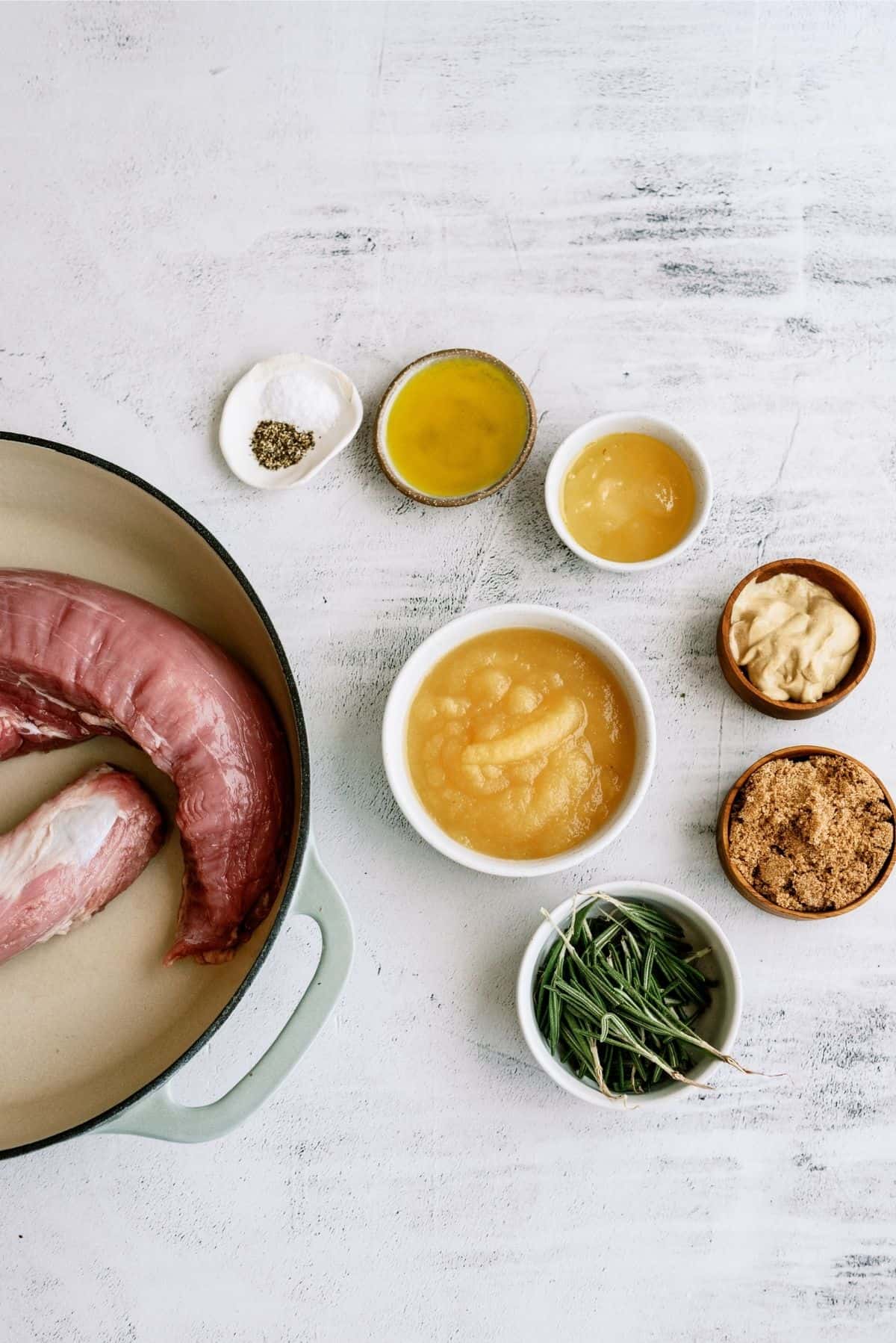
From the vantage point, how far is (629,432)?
153 cm

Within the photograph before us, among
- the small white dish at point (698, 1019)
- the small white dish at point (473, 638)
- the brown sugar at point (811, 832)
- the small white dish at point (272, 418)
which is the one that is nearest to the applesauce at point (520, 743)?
the small white dish at point (473, 638)

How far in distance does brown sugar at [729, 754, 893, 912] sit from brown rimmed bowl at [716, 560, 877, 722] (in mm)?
90

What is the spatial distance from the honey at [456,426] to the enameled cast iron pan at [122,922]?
35cm

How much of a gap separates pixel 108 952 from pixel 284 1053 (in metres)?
0.33

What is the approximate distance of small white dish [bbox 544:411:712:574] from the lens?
4.88ft

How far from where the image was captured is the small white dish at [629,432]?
4.88 feet

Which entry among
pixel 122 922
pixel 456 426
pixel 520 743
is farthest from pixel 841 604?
pixel 122 922

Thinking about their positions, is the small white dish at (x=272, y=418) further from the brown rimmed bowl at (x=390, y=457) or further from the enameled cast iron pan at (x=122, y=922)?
the enameled cast iron pan at (x=122, y=922)

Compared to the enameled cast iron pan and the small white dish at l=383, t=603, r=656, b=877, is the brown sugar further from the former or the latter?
the enameled cast iron pan

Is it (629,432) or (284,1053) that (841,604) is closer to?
(629,432)

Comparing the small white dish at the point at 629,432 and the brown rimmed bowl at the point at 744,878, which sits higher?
the small white dish at the point at 629,432

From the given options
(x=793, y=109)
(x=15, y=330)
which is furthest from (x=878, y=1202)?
(x=15, y=330)

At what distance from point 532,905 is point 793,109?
139 cm

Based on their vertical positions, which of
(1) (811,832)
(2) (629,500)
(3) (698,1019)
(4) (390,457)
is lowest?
(3) (698,1019)
